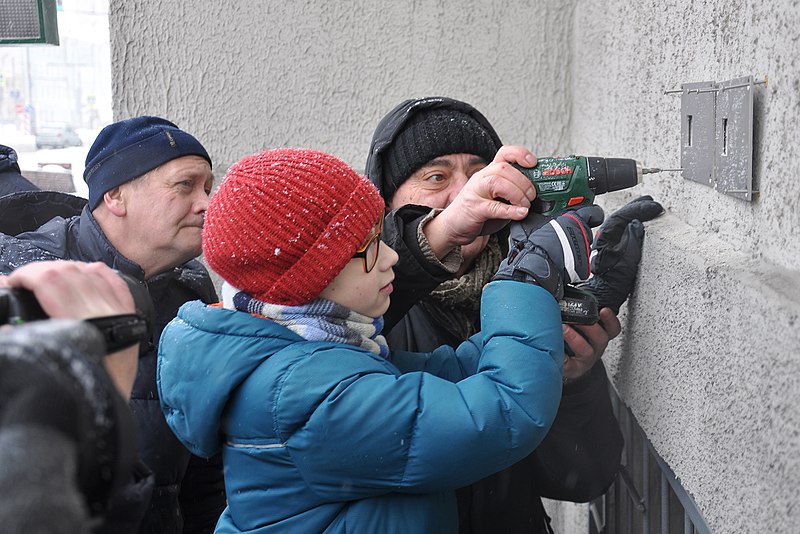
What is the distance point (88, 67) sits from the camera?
1056cm

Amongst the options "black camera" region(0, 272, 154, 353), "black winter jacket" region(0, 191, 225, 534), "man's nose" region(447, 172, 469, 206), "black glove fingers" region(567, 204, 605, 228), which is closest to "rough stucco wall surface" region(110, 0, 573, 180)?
"black winter jacket" region(0, 191, 225, 534)

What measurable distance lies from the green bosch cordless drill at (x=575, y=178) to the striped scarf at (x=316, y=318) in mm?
554

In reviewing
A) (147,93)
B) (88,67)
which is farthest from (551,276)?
(88,67)

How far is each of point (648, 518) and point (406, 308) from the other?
0.92 m

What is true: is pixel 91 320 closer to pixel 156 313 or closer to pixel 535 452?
pixel 535 452

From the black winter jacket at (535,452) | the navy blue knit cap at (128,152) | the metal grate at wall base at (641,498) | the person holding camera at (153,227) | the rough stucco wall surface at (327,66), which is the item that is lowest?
the metal grate at wall base at (641,498)

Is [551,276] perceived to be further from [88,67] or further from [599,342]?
[88,67]

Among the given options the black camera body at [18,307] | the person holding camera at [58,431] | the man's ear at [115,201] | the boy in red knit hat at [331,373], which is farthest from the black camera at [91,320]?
the man's ear at [115,201]

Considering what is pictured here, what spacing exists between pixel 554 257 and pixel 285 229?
0.59 meters

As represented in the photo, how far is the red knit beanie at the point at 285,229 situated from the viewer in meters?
1.64

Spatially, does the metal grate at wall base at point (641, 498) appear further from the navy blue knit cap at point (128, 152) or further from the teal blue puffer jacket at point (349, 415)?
the navy blue knit cap at point (128, 152)

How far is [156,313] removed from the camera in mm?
2557

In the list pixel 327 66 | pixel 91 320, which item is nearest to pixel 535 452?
pixel 91 320

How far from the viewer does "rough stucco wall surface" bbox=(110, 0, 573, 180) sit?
3.62 m
